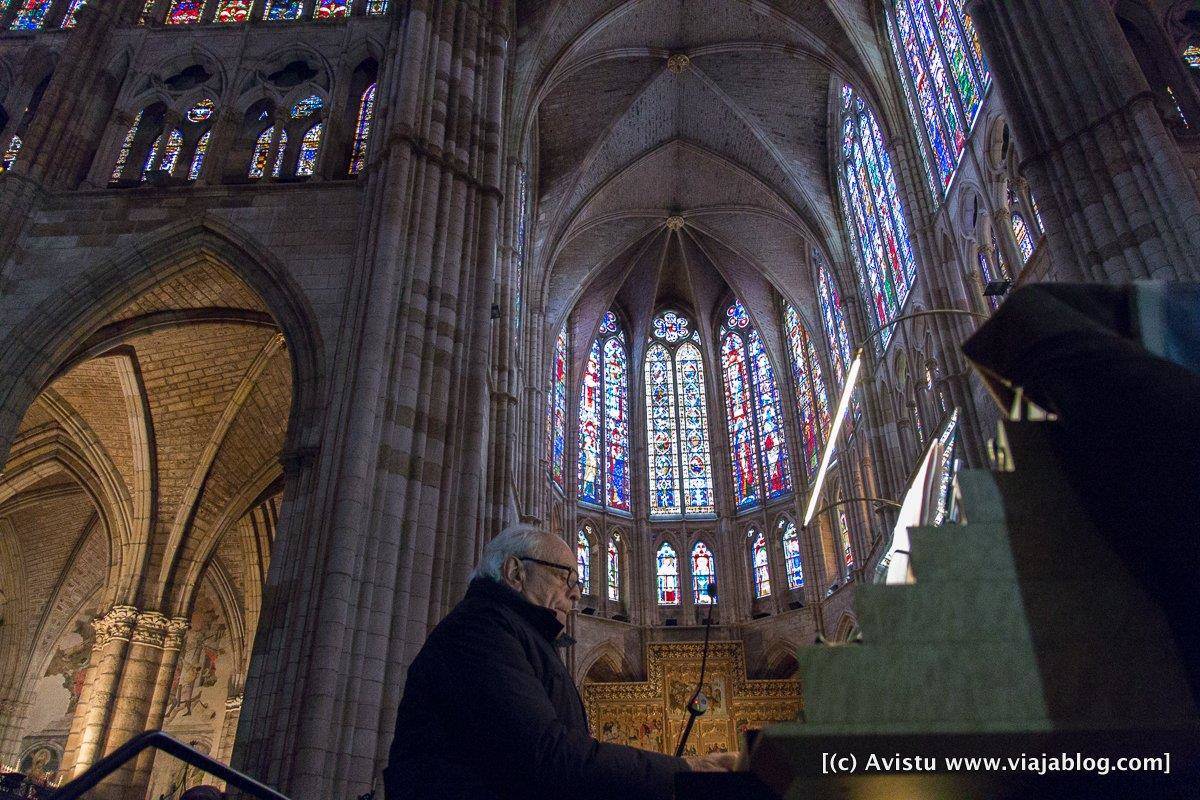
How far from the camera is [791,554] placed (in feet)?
79.4

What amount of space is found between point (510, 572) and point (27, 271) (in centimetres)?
1180

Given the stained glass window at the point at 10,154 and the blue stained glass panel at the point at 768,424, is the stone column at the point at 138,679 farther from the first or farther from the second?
the blue stained glass panel at the point at 768,424

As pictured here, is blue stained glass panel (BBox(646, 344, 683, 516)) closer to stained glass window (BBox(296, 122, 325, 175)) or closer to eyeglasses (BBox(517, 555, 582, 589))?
stained glass window (BBox(296, 122, 325, 175))

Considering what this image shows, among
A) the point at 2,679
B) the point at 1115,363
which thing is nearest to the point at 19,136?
the point at 2,679

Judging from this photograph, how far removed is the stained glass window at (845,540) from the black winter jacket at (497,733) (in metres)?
20.6

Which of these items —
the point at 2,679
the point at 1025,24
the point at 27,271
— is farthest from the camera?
the point at 2,679

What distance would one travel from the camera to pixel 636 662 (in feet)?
76.4

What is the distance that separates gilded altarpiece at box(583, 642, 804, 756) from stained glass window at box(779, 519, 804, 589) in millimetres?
2814

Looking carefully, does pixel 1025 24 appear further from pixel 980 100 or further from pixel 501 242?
pixel 501 242

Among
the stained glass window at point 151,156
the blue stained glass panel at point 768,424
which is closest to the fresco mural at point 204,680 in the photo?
the stained glass window at point 151,156

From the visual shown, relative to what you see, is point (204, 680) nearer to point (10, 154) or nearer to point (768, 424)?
point (10, 154)

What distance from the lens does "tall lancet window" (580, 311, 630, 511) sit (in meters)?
25.9

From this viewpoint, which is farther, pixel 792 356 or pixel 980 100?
pixel 792 356

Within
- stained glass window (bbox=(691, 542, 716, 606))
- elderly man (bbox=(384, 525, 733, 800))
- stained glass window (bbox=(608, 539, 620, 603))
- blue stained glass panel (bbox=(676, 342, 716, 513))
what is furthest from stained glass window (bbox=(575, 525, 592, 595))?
elderly man (bbox=(384, 525, 733, 800))
